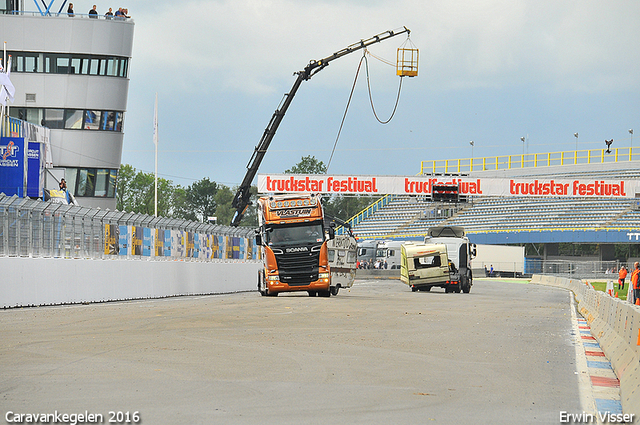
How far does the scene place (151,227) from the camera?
29.2 m

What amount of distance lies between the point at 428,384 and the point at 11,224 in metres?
14.5

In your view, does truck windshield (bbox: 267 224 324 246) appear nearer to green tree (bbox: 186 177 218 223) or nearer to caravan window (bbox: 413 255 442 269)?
caravan window (bbox: 413 255 442 269)

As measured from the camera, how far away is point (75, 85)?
53812mm

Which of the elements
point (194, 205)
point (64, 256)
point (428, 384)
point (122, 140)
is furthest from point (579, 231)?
point (194, 205)

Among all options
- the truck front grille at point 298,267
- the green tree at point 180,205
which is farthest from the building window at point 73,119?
the green tree at point 180,205

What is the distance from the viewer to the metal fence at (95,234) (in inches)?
809

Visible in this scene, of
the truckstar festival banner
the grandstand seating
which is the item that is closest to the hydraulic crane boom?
the truckstar festival banner

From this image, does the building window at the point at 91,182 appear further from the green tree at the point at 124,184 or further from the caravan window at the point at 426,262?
the green tree at the point at 124,184

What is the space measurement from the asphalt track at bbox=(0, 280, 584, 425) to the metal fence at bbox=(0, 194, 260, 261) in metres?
4.09

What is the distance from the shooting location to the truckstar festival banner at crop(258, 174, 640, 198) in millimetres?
56281

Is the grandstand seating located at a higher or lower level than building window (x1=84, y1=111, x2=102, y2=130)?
lower

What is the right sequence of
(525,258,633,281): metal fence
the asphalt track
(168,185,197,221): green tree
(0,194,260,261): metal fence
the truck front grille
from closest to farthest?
the asphalt track, (0,194,260,261): metal fence, the truck front grille, (525,258,633,281): metal fence, (168,185,197,221): green tree

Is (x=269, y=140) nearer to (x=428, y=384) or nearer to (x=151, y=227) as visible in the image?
(x=151, y=227)

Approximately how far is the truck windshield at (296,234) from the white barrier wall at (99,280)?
3909 millimetres
